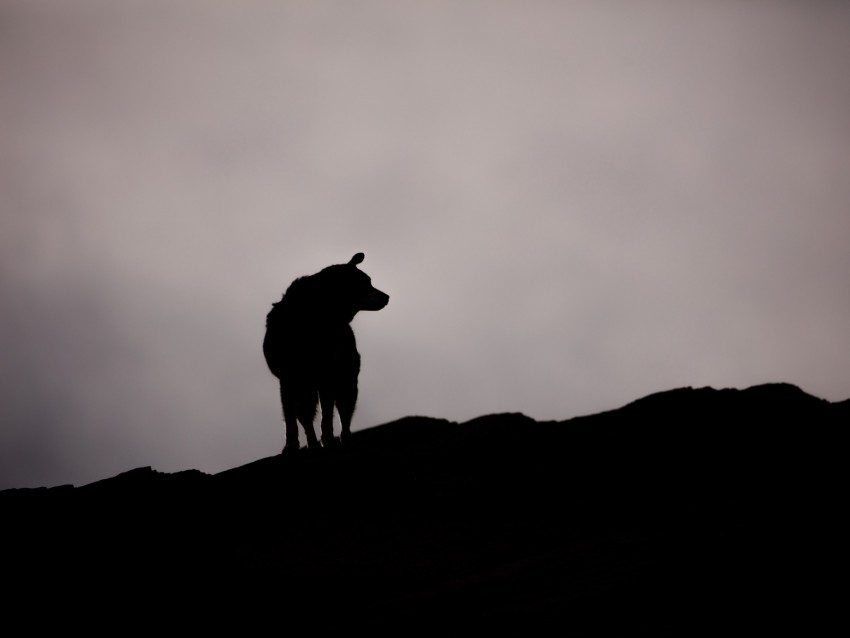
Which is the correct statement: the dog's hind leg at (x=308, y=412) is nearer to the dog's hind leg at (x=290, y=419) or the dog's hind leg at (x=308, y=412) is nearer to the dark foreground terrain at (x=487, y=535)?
the dog's hind leg at (x=290, y=419)

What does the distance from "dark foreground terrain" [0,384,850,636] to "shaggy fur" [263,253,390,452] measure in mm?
1620

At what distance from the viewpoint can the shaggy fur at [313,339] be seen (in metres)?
11.3

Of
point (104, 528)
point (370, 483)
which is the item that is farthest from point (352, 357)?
point (104, 528)

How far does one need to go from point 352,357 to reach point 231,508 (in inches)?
154

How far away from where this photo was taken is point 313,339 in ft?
37.0

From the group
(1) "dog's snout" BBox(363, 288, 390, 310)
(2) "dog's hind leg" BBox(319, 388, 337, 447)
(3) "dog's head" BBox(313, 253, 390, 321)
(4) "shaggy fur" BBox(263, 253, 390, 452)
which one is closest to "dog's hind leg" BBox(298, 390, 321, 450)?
(4) "shaggy fur" BBox(263, 253, 390, 452)

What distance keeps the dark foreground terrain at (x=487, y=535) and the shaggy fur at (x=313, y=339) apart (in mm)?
1620

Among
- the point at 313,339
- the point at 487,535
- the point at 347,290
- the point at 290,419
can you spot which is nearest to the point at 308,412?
the point at 290,419

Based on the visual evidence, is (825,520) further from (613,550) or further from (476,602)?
(476,602)

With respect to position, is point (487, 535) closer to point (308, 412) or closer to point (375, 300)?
point (308, 412)

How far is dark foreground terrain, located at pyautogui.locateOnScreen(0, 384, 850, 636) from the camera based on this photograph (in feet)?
19.8

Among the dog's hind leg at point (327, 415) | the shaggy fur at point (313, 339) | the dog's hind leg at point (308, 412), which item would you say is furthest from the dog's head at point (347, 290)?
the dog's hind leg at point (308, 412)

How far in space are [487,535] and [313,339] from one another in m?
4.36

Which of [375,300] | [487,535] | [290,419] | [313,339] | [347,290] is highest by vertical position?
[347,290]
